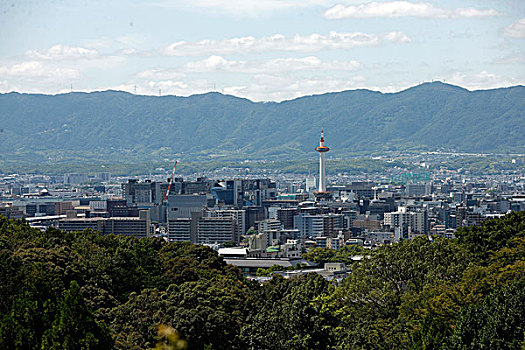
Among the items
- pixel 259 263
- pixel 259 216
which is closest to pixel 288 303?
pixel 259 263

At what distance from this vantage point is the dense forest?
19.8 meters

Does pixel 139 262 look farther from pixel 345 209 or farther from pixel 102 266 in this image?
pixel 345 209

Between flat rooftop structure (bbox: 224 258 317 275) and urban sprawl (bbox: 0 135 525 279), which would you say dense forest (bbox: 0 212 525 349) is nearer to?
urban sprawl (bbox: 0 135 525 279)

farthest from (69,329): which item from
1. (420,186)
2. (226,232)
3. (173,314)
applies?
(420,186)

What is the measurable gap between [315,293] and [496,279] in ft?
26.4

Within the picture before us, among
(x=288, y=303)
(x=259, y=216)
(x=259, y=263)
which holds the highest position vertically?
(x=288, y=303)

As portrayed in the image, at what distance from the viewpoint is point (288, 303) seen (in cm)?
2709

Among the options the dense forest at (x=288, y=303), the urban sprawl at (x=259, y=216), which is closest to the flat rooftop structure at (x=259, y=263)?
the urban sprawl at (x=259, y=216)

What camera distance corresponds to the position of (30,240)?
33281 millimetres

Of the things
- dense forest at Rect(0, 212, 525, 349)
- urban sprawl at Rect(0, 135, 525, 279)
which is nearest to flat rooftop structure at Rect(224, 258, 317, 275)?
urban sprawl at Rect(0, 135, 525, 279)

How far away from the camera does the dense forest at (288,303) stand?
1983 cm

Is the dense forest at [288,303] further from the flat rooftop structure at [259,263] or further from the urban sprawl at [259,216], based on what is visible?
the flat rooftop structure at [259,263]

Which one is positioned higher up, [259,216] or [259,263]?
[259,263]

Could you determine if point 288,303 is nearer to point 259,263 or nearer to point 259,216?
point 259,263
